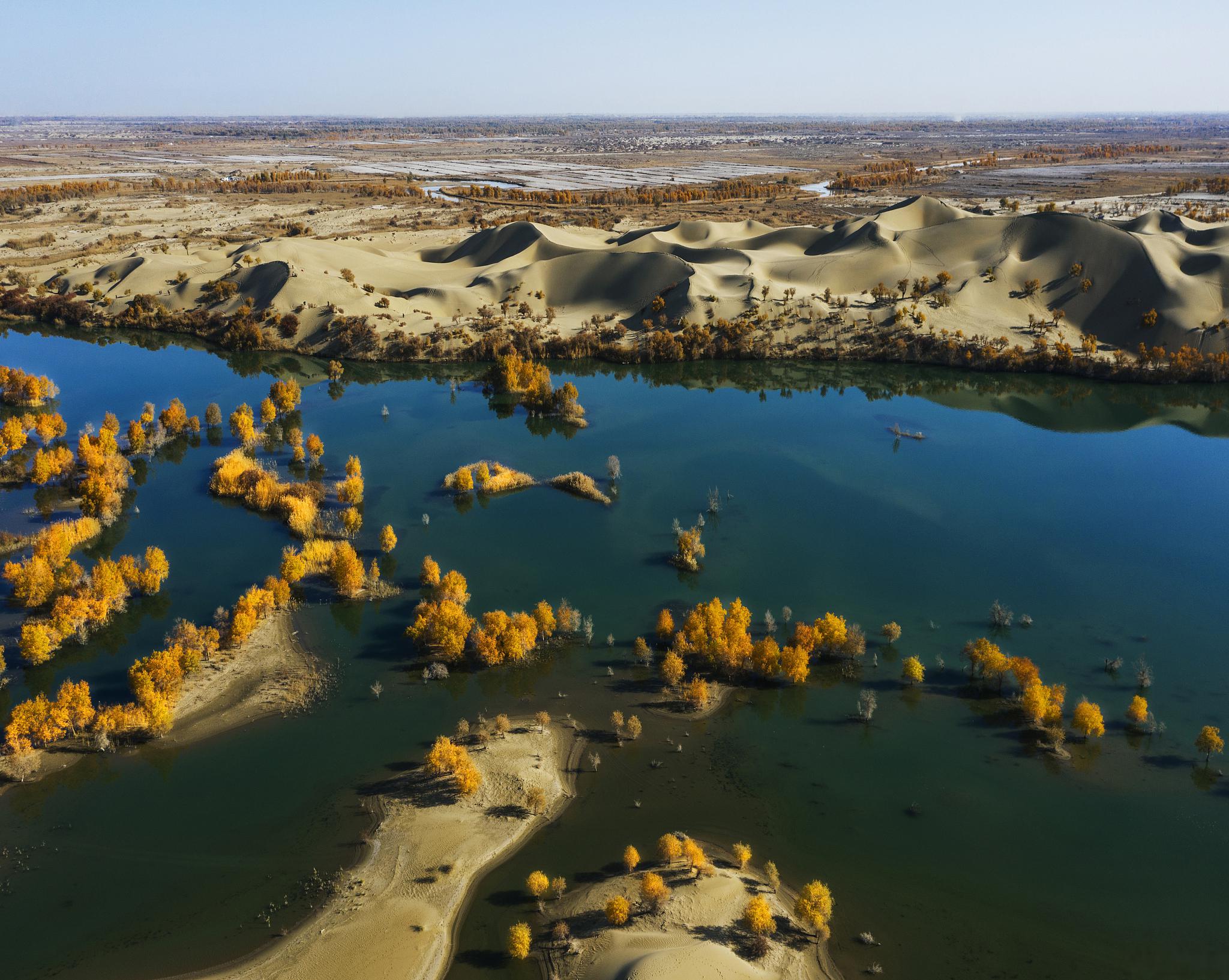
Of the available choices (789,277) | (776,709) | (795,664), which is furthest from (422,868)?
(789,277)

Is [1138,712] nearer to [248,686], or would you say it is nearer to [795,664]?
[795,664]

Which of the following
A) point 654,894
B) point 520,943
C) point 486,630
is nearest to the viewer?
point 520,943

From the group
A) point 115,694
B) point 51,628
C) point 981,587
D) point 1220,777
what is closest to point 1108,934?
point 1220,777

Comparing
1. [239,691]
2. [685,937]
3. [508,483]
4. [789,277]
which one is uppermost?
[789,277]

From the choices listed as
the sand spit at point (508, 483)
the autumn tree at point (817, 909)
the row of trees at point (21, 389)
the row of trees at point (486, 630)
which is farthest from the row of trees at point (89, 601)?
the autumn tree at point (817, 909)

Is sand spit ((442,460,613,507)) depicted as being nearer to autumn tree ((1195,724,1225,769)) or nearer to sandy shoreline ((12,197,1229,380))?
sandy shoreline ((12,197,1229,380))

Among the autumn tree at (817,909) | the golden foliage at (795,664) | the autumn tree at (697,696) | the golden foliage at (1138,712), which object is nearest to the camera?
the autumn tree at (817,909)

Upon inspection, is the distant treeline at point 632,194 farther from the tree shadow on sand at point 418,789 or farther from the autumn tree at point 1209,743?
the tree shadow on sand at point 418,789
